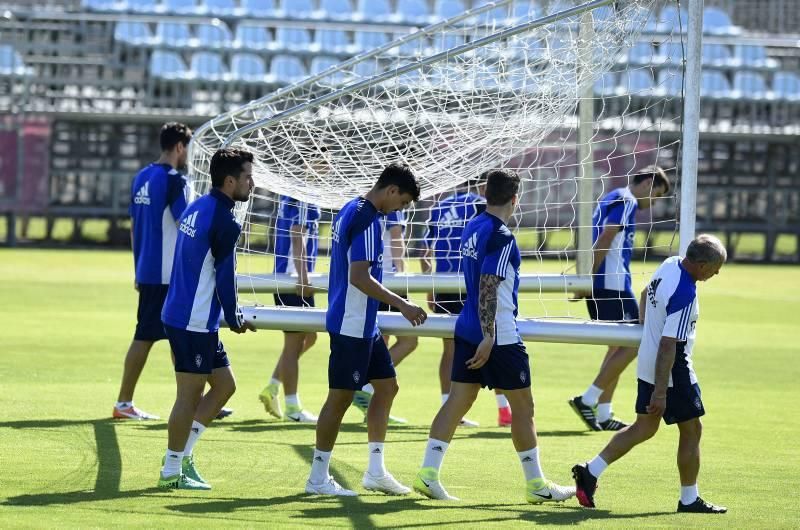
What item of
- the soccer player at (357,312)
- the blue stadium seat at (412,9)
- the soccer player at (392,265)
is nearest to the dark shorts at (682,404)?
the soccer player at (357,312)

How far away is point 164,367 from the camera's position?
1277cm

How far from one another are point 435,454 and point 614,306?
346 cm

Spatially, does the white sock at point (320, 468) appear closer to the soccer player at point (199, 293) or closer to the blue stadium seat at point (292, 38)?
the soccer player at point (199, 293)

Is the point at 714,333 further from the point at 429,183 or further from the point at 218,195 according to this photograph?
the point at 218,195

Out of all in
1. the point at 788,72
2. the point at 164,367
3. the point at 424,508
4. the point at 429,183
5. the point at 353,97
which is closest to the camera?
the point at 424,508

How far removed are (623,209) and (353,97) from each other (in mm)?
2460

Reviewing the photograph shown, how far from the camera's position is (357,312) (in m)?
7.31

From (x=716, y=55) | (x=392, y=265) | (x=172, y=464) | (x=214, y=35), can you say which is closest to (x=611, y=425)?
(x=392, y=265)

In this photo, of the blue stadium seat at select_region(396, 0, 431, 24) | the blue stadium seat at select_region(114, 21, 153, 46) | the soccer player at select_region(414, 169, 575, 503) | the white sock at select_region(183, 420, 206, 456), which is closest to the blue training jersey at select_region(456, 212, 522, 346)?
the soccer player at select_region(414, 169, 575, 503)

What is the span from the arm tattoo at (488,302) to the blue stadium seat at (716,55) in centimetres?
2797

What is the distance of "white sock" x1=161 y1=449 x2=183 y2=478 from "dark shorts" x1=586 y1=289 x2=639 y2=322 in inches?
153

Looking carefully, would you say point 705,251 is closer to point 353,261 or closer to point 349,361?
point 353,261

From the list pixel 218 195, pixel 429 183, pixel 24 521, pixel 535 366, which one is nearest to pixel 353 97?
pixel 429 183

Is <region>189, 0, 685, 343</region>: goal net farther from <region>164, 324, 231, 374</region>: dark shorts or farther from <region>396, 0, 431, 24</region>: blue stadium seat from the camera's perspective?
<region>396, 0, 431, 24</region>: blue stadium seat
